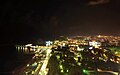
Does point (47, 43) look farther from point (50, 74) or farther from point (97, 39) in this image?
point (50, 74)

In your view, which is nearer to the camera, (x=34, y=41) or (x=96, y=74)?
(x=96, y=74)

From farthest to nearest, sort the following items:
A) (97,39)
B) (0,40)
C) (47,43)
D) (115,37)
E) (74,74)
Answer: (0,40) → (47,43) → (97,39) → (115,37) → (74,74)

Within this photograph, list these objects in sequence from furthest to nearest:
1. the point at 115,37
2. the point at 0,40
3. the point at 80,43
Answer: the point at 0,40 → the point at 80,43 → the point at 115,37

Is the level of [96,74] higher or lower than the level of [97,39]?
lower

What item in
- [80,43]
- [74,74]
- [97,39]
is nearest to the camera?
[74,74]

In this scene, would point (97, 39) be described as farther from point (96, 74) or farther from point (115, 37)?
point (96, 74)

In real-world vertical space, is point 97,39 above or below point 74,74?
above

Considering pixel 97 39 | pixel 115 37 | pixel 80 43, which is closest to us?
pixel 115 37

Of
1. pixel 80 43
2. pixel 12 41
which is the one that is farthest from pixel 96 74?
pixel 12 41

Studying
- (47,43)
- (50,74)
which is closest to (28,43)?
(47,43)
